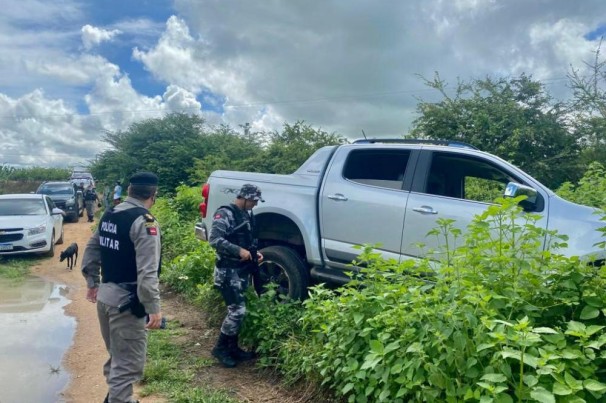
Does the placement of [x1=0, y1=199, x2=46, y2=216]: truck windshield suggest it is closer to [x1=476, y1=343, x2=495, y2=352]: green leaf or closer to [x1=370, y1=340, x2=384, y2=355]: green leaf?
[x1=370, y1=340, x2=384, y2=355]: green leaf

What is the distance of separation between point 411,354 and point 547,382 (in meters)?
0.82

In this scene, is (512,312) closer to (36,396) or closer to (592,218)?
(592,218)

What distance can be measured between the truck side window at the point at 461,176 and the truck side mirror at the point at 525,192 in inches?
13.9

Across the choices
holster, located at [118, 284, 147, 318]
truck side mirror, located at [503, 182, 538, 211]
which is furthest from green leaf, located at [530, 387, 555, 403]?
holster, located at [118, 284, 147, 318]

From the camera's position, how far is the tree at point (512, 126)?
1516cm

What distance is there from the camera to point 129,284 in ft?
12.9

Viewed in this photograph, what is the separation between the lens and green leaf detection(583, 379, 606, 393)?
101 inches

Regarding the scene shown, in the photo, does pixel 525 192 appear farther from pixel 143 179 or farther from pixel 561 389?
pixel 143 179

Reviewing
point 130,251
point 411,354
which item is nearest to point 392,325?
point 411,354

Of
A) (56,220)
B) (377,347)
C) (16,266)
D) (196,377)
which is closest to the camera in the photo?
(377,347)

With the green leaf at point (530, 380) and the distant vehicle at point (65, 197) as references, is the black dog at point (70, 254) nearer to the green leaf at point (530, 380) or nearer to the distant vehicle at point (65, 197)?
the distant vehicle at point (65, 197)

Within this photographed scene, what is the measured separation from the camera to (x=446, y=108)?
17.0 meters

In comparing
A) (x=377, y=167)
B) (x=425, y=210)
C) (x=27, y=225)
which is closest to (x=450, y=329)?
(x=425, y=210)

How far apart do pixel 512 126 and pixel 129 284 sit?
46.7 feet
